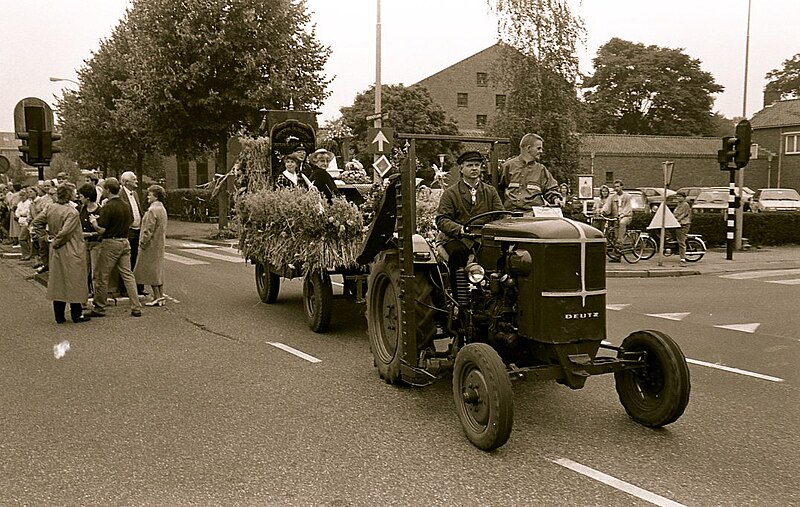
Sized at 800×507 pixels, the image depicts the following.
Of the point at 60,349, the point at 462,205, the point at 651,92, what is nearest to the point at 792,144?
the point at 651,92

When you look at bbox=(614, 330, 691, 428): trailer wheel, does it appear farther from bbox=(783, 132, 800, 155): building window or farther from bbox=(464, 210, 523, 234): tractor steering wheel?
bbox=(783, 132, 800, 155): building window

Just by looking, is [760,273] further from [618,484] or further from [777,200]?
[777,200]

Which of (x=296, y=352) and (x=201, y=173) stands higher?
(x=201, y=173)

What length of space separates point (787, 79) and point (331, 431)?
8291 cm

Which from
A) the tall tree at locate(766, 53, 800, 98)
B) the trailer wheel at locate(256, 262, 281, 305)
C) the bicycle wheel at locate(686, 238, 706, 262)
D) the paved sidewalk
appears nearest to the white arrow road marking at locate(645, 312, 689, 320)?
the trailer wheel at locate(256, 262, 281, 305)

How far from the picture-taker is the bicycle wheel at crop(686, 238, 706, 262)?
724 inches

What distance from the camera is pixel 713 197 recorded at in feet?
111

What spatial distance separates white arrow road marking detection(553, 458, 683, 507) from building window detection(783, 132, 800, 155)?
53237 millimetres

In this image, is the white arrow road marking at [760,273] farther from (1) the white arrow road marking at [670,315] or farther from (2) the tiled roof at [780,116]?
(2) the tiled roof at [780,116]

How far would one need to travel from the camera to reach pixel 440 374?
561cm

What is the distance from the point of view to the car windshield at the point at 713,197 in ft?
109

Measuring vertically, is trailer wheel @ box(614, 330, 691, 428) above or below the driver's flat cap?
below

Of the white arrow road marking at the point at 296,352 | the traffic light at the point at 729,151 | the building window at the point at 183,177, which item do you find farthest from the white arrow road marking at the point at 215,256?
the building window at the point at 183,177

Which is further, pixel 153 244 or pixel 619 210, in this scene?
pixel 619 210
